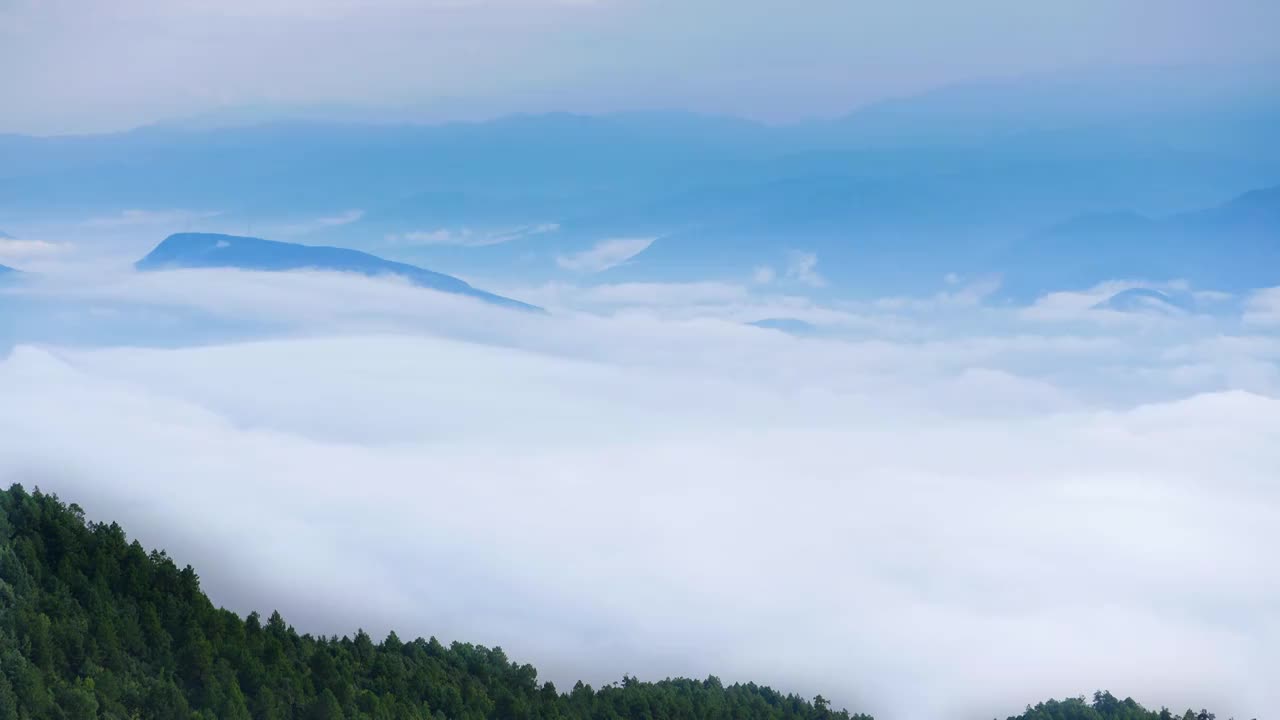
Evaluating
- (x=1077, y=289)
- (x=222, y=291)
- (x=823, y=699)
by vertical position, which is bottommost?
(x=823, y=699)

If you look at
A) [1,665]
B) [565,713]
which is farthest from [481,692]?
A: [1,665]

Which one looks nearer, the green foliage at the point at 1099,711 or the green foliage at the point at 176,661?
the green foliage at the point at 176,661

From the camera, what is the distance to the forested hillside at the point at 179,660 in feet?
49.3

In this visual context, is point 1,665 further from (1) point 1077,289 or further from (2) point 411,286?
(1) point 1077,289

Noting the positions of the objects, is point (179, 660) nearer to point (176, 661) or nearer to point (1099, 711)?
point (176, 661)

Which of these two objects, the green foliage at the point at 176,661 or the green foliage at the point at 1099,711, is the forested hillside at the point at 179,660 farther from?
the green foliage at the point at 1099,711

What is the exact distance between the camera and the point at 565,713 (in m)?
21.0

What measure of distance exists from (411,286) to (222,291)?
1469cm

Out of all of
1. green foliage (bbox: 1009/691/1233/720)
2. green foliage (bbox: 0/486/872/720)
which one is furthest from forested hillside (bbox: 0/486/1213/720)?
green foliage (bbox: 1009/691/1233/720)

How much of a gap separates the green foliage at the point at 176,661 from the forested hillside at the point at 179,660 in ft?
0.07

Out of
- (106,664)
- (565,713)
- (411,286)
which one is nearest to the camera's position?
(106,664)

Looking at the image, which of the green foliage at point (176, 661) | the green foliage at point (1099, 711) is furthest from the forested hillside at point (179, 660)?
the green foliage at point (1099, 711)

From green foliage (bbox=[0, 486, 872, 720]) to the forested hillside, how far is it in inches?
0.8

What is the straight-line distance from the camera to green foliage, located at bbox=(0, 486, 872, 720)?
15008 mm
